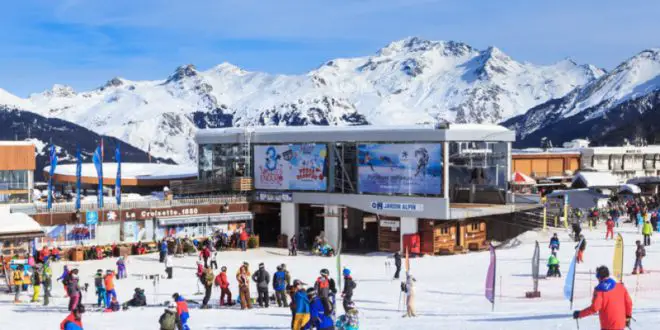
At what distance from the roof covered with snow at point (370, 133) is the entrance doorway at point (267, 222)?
3.43 meters

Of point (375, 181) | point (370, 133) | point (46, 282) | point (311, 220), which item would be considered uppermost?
point (370, 133)

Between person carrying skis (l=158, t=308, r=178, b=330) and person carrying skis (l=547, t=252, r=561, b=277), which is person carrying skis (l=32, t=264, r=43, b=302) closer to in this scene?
person carrying skis (l=158, t=308, r=178, b=330)

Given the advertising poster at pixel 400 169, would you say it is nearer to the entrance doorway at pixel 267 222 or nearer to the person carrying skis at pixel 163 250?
the entrance doorway at pixel 267 222

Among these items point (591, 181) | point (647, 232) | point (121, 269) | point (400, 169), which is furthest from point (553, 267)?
point (591, 181)

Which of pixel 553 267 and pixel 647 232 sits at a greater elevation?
pixel 647 232

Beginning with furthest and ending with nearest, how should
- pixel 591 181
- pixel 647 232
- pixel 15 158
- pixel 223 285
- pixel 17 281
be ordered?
pixel 591 181 → pixel 15 158 → pixel 647 232 → pixel 17 281 → pixel 223 285

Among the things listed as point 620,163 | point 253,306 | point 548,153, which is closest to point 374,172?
point 253,306

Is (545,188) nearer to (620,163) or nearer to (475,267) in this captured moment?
(620,163)

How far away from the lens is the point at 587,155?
71625 mm

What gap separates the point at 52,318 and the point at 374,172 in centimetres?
2139

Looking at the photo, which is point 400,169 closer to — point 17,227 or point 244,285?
point 17,227

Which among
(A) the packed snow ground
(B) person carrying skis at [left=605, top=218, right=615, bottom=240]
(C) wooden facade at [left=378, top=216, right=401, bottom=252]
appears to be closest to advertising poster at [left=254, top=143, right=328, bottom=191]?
(C) wooden facade at [left=378, top=216, right=401, bottom=252]

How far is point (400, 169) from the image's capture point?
131 feet

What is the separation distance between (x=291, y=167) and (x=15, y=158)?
670 inches
